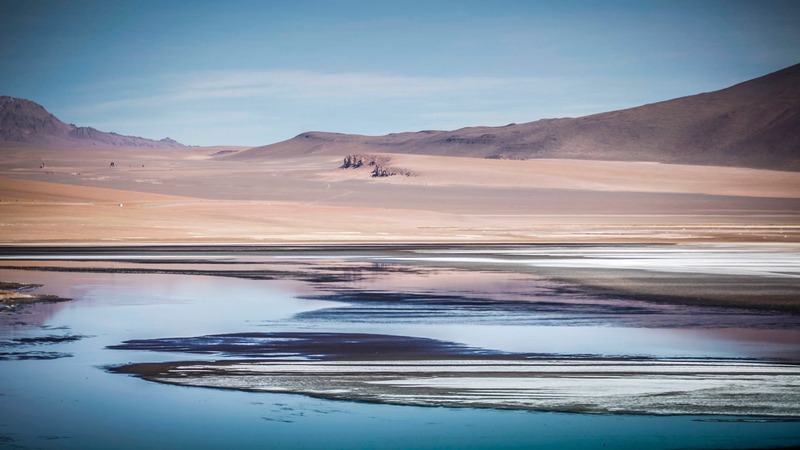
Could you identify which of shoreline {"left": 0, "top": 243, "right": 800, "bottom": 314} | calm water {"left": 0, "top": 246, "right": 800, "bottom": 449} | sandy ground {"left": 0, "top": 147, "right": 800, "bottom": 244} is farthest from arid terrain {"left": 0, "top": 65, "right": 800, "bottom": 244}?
calm water {"left": 0, "top": 246, "right": 800, "bottom": 449}

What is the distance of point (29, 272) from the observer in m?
25.9

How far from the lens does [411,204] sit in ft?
269

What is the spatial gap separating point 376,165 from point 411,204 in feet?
105

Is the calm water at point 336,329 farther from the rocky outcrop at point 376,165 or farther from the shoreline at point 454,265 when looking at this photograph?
the rocky outcrop at point 376,165

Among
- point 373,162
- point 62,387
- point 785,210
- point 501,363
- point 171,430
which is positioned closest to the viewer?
point 171,430

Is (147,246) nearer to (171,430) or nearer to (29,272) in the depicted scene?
(29,272)

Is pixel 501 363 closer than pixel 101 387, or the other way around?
pixel 101 387

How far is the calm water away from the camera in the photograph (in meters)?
8.91

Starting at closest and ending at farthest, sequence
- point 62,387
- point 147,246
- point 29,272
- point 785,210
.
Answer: point 62,387 < point 29,272 < point 147,246 < point 785,210

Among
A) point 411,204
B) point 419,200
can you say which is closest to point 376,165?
point 419,200

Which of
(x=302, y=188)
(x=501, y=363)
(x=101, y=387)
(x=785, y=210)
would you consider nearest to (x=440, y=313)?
(x=501, y=363)

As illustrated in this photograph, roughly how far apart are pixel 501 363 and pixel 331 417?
3.32m

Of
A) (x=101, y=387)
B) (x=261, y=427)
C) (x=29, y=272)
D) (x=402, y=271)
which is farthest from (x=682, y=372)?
(x=29, y=272)

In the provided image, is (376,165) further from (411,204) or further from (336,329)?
(336,329)
